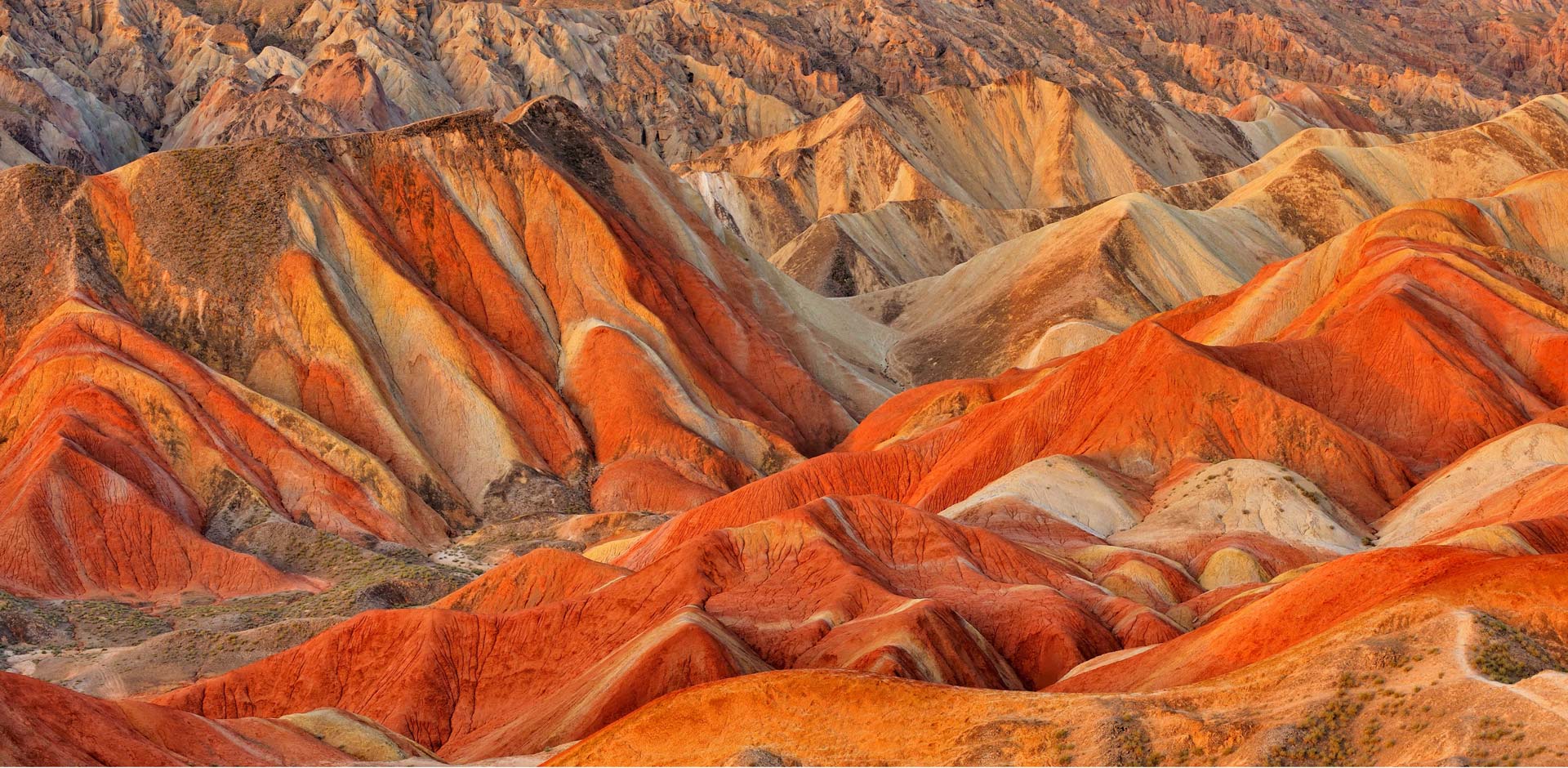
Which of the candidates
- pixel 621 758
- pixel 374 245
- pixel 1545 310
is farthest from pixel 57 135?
pixel 621 758

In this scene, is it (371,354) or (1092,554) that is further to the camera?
(371,354)

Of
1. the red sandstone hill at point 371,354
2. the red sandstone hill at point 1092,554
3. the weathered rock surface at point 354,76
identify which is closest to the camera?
the red sandstone hill at point 1092,554

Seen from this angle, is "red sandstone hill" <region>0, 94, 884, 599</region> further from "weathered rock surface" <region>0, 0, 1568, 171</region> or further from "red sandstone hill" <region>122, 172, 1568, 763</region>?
"weathered rock surface" <region>0, 0, 1568, 171</region>

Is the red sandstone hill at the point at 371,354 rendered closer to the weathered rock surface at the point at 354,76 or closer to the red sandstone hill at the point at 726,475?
the red sandstone hill at the point at 726,475

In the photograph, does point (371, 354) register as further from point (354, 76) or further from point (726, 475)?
point (354, 76)

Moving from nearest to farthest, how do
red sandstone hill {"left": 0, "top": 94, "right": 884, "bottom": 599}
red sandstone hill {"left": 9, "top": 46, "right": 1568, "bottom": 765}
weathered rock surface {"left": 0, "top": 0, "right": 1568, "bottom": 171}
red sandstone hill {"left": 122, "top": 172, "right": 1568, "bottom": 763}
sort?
1. red sandstone hill {"left": 9, "top": 46, "right": 1568, "bottom": 765}
2. red sandstone hill {"left": 122, "top": 172, "right": 1568, "bottom": 763}
3. red sandstone hill {"left": 0, "top": 94, "right": 884, "bottom": 599}
4. weathered rock surface {"left": 0, "top": 0, "right": 1568, "bottom": 171}

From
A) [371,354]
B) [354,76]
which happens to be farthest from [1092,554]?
[354,76]

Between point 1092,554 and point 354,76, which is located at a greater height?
point 1092,554

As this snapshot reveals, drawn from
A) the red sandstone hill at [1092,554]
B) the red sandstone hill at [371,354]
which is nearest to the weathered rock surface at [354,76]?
the red sandstone hill at [371,354]

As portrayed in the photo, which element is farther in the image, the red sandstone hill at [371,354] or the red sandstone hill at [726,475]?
the red sandstone hill at [371,354]

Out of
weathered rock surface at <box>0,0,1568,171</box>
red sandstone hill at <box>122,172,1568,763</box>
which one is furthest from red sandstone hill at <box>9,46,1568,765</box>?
weathered rock surface at <box>0,0,1568,171</box>

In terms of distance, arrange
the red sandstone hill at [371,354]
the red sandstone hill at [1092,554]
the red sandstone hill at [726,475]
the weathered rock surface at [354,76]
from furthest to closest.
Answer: the weathered rock surface at [354,76], the red sandstone hill at [371,354], the red sandstone hill at [1092,554], the red sandstone hill at [726,475]
